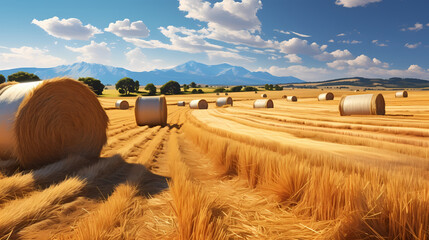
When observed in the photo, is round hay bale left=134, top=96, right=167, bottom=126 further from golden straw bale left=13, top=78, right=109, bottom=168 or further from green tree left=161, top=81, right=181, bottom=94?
green tree left=161, top=81, right=181, bottom=94

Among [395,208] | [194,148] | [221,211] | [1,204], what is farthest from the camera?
[194,148]

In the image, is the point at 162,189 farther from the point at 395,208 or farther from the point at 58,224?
the point at 395,208

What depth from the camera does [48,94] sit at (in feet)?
19.1

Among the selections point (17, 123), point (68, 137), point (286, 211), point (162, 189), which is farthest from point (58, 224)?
point (68, 137)

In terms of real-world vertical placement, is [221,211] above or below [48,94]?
below

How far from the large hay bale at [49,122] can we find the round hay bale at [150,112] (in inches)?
291

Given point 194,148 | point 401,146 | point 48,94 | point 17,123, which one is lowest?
point 194,148

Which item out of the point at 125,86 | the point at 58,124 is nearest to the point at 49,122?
the point at 58,124

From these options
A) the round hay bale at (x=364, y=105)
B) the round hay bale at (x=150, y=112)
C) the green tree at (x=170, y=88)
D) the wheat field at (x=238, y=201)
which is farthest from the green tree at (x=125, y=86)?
the wheat field at (x=238, y=201)

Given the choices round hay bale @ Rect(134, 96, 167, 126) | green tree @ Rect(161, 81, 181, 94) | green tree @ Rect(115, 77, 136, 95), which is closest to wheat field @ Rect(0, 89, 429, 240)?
round hay bale @ Rect(134, 96, 167, 126)

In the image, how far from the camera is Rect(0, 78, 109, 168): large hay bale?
511 centimetres

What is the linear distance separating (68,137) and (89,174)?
2.52 metres

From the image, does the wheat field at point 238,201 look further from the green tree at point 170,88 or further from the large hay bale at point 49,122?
the green tree at point 170,88

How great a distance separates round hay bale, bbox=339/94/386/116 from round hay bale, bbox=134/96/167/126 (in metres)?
10.1
